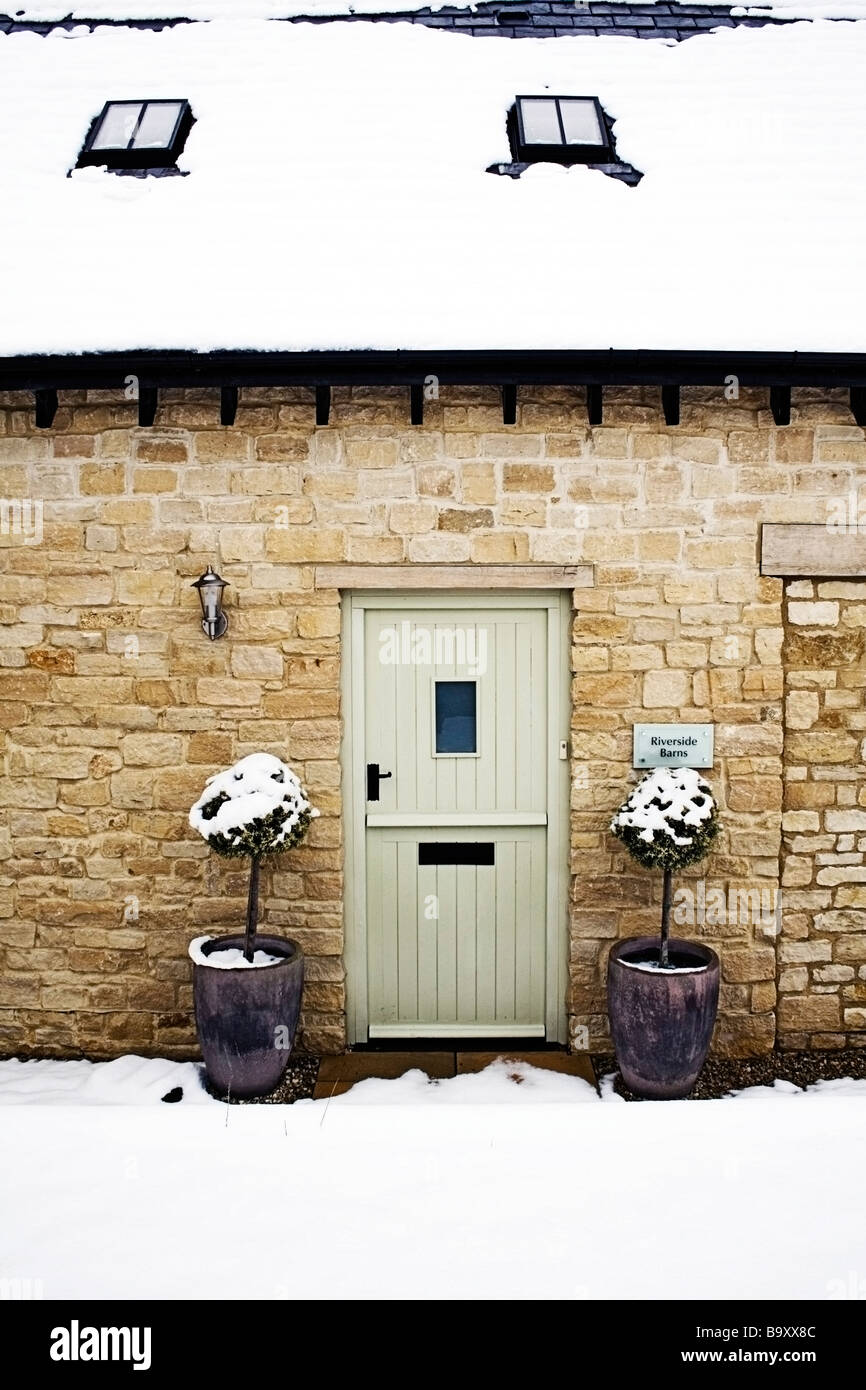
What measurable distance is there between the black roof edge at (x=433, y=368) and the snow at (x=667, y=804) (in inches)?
76.7

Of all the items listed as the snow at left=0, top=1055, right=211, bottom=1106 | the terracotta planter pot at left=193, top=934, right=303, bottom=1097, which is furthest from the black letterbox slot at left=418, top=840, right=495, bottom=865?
the snow at left=0, top=1055, right=211, bottom=1106

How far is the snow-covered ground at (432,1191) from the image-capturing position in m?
3.00

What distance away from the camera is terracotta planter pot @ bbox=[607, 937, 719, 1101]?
4148 mm

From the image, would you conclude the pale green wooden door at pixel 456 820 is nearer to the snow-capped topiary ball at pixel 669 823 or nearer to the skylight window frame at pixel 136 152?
the snow-capped topiary ball at pixel 669 823

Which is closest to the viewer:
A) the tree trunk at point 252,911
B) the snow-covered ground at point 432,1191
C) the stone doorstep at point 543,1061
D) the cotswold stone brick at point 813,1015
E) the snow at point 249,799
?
the snow-covered ground at point 432,1191

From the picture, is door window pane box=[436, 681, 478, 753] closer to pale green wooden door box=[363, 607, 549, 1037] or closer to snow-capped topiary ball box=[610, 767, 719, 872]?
pale green wooden door box=[363, 607, 549, 1037]

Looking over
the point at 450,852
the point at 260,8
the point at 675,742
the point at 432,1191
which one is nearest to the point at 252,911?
the point at 450,852

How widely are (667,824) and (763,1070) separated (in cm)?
Result: 152

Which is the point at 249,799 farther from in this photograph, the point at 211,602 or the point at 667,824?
the point at 667,824

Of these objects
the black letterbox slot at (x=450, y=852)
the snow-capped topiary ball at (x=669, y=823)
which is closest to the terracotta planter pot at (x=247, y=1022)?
the black letterbox slot at (x=450, y=852)

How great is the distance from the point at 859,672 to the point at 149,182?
16.1ft

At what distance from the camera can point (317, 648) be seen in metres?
4.57
